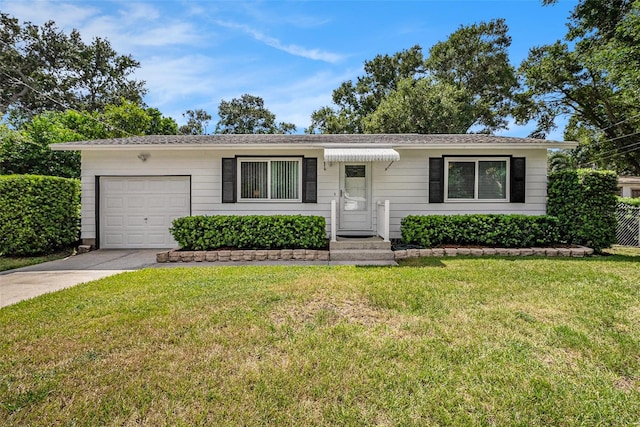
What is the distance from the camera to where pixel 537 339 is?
380cm

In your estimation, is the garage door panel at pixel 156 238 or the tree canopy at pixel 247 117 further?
the tree canopy at pixel 247 117

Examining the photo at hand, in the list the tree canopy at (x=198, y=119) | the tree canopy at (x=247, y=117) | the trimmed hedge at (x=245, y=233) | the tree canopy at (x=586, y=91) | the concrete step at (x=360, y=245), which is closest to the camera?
the concrete step at (x=360, y=245)

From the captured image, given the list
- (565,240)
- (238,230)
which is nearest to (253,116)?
(238,230)

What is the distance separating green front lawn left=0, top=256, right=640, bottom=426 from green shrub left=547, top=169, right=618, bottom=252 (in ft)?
14.0

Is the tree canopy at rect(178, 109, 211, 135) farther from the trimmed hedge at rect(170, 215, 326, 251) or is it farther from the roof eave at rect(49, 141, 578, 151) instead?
the trimmed hedge at rect(170, 215, 326, 251)

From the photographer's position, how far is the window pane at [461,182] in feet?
35.1

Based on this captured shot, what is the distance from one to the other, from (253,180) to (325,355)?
8175 mm

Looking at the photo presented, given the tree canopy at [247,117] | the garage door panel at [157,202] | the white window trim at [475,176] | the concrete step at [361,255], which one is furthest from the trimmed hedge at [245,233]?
the tree canopy at [247,117]

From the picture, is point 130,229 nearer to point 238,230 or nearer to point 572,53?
point 238,230

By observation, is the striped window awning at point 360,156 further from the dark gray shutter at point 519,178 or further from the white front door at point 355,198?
the dark gray shutter at point 519,178

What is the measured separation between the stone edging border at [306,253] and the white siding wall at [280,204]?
73.4 inches

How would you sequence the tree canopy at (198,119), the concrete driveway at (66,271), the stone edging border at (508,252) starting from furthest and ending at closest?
the tree canopy at (198,119), the stone edging border at (508,252), the concrete driveway at (66,271)

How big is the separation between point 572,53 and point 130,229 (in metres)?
25.6

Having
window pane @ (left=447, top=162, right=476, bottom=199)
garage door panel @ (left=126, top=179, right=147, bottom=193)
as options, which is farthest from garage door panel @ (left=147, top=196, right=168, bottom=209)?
window pane @ (left=447, top=162, right=476, bottom=199)
